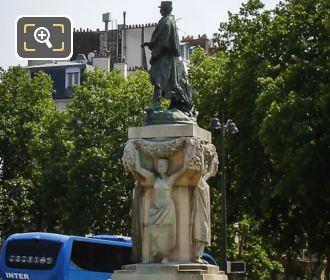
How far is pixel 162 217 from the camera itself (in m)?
16.7

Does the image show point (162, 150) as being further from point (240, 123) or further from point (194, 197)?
point (240, 123)

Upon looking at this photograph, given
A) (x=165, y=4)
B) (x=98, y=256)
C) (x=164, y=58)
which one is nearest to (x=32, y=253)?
(x=98, y=256)

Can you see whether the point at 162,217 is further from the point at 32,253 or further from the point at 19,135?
the point at 19,135

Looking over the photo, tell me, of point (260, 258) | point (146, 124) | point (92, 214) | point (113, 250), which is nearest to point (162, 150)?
point (146, 124)

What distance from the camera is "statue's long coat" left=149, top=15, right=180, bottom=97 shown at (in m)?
17.9

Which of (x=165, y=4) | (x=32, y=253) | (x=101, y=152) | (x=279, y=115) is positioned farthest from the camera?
(x=101, y=152)

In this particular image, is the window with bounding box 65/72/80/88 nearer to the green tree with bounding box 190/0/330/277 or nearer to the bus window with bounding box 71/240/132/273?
the green tree with bounding box 190/0/330/277

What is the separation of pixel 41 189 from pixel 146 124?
30.7m

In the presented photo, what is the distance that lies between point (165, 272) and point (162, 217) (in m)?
0.98

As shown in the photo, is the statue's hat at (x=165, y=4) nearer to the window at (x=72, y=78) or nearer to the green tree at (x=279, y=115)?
the green tree at (x=279, y=115)

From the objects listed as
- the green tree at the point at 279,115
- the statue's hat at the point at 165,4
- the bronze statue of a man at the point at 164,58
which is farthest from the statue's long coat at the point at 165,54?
the green tree at the point at 279,115

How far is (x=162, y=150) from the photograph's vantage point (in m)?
16.9

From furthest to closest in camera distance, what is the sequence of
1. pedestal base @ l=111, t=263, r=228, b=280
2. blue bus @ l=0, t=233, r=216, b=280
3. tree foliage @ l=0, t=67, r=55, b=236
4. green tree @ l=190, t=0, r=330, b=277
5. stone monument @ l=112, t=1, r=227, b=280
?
tree foliage @ l=0, t=67, r=55, b=236 < green tree @ l=190, t=0, r=330, b=277 < blue bus @ l=0, t=233, r=216, b=280 < stone monument @ l=112, t=1, r=227, b=280 < pedestal base @ l=111, t=263, r=228, b=280

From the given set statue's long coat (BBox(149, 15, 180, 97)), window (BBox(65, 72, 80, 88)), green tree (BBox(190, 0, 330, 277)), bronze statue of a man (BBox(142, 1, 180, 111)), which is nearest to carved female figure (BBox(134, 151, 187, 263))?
bronze statue of a man (BBox(142, 1, 180, 111))
